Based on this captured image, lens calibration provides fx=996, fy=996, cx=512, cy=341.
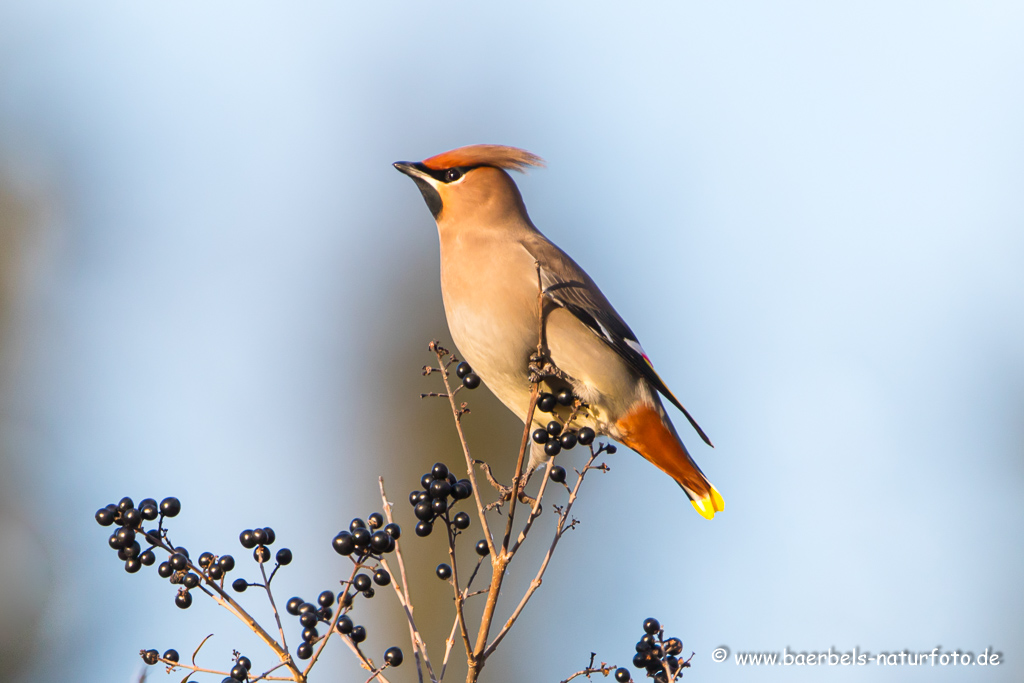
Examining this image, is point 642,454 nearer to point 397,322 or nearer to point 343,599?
point 343,599

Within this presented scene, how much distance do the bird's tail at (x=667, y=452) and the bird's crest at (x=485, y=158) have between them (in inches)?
45.1

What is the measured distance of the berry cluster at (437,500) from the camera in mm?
2543

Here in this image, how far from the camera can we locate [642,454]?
155 inches

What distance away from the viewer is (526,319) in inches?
141

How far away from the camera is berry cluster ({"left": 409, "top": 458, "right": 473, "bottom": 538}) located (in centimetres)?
254

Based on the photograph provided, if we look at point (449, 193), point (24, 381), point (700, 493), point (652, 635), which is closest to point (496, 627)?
point (700, 493)

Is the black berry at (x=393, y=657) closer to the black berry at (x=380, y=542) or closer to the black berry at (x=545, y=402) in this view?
the black berry at (x=380, y=542)

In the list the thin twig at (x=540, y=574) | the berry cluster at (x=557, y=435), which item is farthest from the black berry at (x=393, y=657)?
the berry cluster at (x=557, y=435)

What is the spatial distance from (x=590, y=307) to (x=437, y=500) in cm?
153

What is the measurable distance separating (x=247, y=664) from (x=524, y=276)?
1871mm

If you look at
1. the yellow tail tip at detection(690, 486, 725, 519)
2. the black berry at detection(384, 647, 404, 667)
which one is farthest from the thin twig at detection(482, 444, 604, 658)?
the yellow tail tip at detection(690, 486, 725, 519)

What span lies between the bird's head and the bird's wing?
0.28 meters

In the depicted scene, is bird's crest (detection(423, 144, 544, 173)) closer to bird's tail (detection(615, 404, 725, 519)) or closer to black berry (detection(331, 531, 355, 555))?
bird's tail (detection(615, 404, 725, 519))

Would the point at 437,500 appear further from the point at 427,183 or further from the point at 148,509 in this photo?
the point at 427,183
